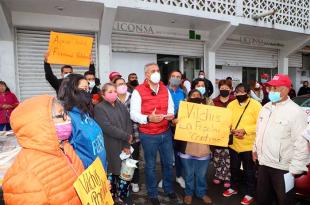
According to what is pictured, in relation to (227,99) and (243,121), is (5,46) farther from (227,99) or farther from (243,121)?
(243,121)

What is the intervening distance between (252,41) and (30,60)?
27.1 feet

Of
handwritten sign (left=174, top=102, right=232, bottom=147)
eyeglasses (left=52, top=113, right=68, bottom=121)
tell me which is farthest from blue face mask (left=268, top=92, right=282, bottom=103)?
eyeglasses (left=52, top=113, right=68, bottom=121)

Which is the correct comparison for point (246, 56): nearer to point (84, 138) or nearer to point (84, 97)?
point (84, 97)

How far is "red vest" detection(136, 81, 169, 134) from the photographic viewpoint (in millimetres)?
4102

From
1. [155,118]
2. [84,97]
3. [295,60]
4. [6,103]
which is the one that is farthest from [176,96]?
[295,60]

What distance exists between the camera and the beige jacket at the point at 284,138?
293 centimetres

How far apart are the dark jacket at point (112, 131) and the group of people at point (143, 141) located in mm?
13

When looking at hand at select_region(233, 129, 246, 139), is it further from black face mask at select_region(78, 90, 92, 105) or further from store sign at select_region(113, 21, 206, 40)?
store sign at select_region(113, 21, 206, 40)

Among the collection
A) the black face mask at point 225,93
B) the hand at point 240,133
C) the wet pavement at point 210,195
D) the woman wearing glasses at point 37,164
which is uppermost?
the black face mask at point 225,93

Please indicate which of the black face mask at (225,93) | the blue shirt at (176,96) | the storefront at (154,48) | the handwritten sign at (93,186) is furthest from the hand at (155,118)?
the storefront at (154,48)

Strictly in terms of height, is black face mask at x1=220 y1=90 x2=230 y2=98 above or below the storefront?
below

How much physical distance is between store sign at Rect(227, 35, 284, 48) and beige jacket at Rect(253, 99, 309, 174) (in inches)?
327

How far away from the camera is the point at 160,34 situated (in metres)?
9.47

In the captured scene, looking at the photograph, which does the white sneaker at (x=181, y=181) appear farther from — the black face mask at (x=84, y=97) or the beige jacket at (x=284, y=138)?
the black face mask at (x=84, y=97)
